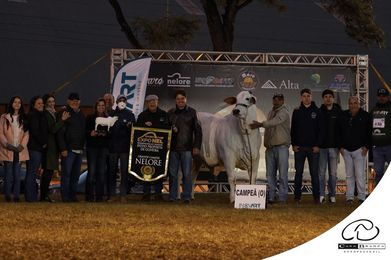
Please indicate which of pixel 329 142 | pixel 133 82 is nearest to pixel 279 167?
pixel 329 142

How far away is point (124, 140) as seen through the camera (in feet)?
40.1

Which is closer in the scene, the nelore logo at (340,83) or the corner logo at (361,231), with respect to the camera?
the corner logo at (361,231)

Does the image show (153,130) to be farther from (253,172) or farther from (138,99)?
(138,99)

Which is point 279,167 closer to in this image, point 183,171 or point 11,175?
point 183,171

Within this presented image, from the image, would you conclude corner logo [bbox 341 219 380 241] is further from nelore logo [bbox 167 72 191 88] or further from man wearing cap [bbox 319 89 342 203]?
nelore logo [bbox 167 72 191 88]

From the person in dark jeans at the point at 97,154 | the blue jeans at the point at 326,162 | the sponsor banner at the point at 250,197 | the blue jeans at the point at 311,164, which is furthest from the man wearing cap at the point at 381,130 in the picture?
the person in dark jeans at the point at 97,154

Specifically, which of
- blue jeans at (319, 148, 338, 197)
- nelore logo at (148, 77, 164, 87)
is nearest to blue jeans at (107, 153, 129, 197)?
blue jeans at (319, 148, 338, 197)

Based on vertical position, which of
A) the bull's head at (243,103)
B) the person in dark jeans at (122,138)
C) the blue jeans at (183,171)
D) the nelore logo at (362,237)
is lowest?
the nelore logo at (362,237)

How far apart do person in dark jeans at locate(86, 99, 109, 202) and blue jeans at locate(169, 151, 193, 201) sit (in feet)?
3.10

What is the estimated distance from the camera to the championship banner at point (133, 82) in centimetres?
1483

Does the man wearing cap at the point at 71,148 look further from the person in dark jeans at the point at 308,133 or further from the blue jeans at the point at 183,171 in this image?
the person in dark jeans at the point at 308,133

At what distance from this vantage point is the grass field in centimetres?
652

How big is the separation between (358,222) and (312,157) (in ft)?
21.2

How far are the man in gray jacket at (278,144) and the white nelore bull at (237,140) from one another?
23 cm
